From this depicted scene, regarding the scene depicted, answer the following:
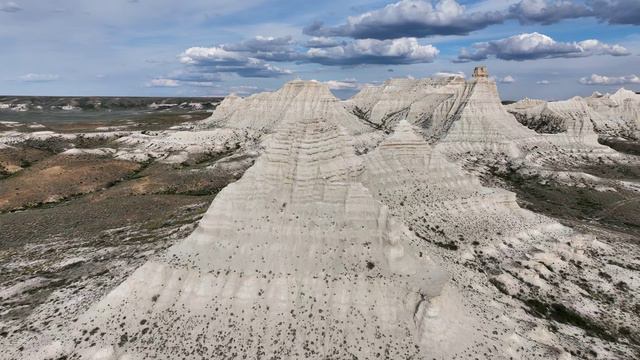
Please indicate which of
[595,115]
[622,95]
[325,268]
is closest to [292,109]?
[595,115]

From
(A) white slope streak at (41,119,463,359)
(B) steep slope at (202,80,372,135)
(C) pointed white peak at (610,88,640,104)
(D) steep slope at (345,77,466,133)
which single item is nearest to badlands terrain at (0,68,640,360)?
(A) white slope streak at (41,119,463,359)

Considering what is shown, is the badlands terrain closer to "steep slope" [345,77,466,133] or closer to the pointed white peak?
"steep slope" [345,77,466,133]

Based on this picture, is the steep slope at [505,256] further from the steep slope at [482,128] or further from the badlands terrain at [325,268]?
the steep slope at [482,128]

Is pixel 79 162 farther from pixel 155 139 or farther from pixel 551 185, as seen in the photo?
pixel 551 185

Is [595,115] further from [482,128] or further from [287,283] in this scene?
[287,283]

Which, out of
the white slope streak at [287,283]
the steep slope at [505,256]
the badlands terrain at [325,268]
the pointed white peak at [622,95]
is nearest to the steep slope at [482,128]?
the badlands terrain at [325,268]

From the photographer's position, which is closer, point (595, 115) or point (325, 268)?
point (325, 268)
